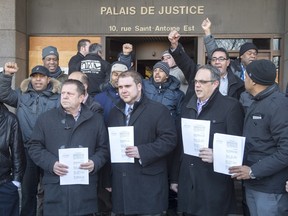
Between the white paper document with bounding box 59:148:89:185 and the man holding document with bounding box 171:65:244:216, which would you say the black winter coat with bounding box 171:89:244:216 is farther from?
the white paper document with bounding box 59:148:89:185

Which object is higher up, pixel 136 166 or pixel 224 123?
pixel 224 123

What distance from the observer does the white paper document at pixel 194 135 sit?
3.86 metres

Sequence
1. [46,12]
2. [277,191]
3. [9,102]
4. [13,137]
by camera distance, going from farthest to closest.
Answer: [46,12] < [9,102] < [13,137] < [277,191]

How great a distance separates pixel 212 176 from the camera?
3955mm

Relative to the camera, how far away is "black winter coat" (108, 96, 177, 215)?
3.95 metres

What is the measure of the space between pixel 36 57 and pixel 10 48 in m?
0.89

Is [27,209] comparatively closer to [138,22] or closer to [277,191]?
[277,191]

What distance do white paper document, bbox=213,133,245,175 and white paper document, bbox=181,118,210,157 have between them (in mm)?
155

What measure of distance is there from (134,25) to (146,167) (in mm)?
6861

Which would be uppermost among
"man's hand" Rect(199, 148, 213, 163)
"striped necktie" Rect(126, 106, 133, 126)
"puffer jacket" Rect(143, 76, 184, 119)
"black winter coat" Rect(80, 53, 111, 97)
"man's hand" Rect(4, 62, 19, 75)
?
"black winter coat" Rect(80, 53, 111, 97)

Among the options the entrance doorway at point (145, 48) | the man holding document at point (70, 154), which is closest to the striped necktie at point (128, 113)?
the man holding document at point (70, 154)

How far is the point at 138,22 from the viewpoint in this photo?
10312 millimetres

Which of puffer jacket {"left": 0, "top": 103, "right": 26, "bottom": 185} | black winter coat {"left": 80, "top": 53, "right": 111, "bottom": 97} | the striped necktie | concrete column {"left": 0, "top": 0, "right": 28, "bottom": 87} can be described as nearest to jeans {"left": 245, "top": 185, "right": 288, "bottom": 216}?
the striped necktie

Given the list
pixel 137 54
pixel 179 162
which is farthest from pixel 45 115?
pixel 137 54
